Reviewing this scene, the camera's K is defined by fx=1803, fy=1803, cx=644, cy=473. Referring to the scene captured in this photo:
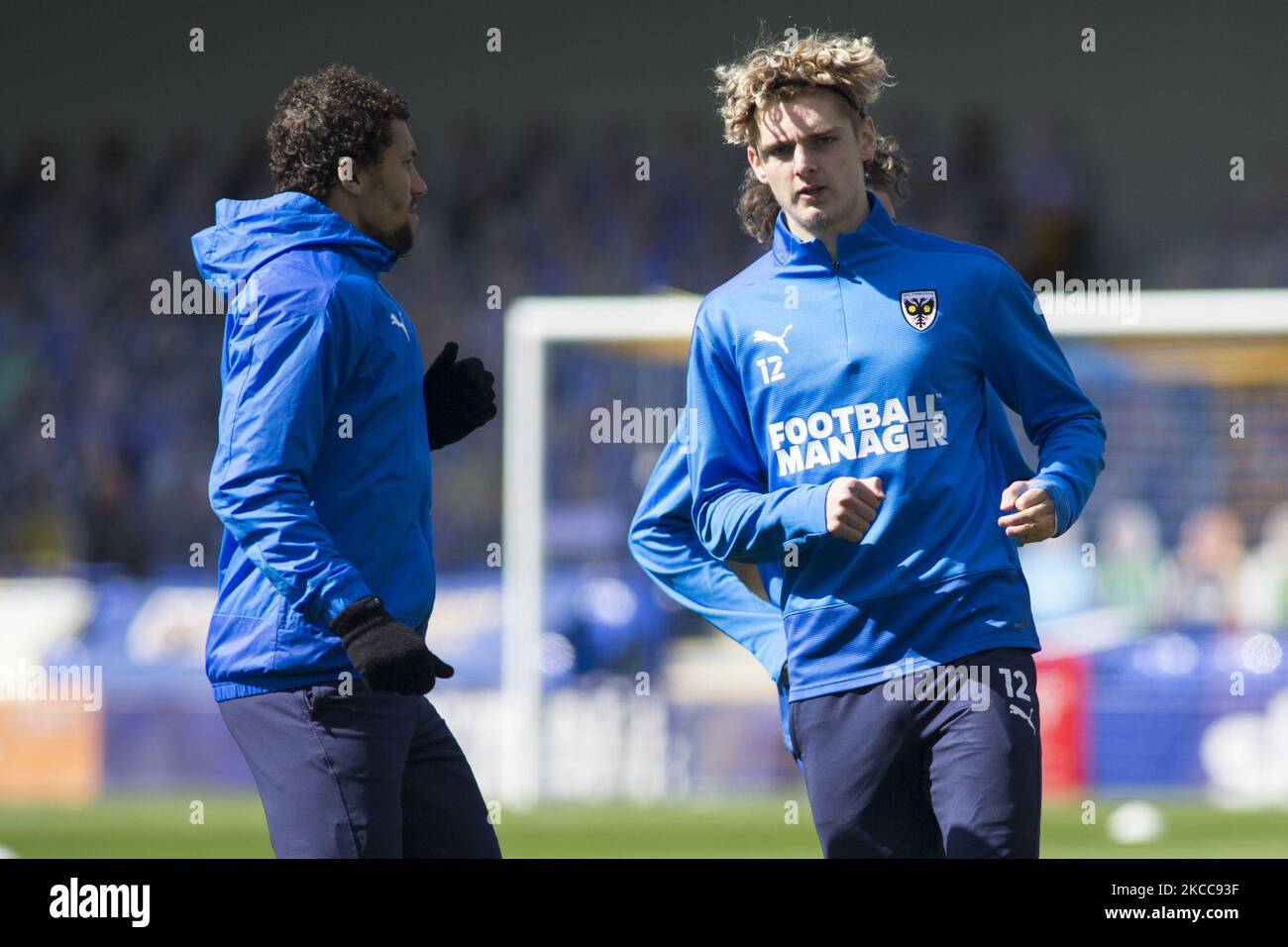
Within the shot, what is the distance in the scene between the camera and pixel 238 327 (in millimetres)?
2904

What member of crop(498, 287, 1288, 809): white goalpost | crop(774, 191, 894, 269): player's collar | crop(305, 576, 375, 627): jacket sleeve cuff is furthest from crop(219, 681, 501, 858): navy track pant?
crop(498, 287, 1288, 809): white goalpost

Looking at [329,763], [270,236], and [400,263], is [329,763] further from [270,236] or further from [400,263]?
[400,263]

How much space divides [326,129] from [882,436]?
107 centimetres

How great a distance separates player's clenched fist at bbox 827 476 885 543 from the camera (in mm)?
2770

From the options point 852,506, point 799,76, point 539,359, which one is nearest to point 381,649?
point 852,506

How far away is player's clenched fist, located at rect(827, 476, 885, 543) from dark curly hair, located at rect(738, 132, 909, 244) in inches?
37.2

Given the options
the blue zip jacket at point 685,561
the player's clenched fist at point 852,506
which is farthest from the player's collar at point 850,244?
the player's clenched fist at point 852,506

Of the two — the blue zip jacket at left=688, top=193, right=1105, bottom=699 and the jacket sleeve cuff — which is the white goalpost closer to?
Answer: the blue zip jacket at left=688, top=193, right=1105, bottom=699

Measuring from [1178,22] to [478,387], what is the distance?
11030 millimetres

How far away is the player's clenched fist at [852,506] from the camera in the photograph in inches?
109

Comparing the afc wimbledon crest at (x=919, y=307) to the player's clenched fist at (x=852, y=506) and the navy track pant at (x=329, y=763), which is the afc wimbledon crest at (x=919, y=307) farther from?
the navy track pant at (x=329, y=763)

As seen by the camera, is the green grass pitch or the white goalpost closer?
the green grass pitch

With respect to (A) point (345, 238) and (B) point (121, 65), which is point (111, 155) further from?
(A) point (345, 238)

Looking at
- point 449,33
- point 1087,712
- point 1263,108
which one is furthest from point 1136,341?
point 449,33
